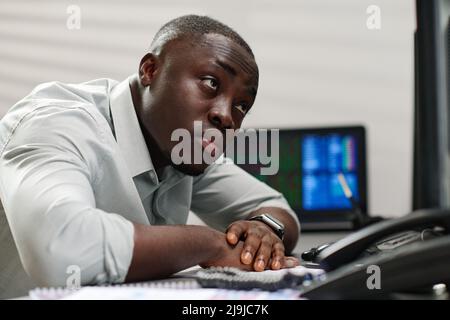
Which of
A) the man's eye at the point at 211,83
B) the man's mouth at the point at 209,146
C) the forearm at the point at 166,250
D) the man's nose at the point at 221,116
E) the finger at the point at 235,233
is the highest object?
the man's eye at the point at 211,83

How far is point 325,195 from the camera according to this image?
155 cm

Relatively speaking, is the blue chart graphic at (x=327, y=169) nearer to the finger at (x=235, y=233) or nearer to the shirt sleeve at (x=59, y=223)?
the finger at (x=235, y=233)

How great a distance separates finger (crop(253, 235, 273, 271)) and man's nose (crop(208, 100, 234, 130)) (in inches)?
6.7

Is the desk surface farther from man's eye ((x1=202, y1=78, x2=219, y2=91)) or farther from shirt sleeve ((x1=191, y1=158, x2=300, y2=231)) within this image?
man's eye ((x1=202, y1=78, x2=219, y2=91))

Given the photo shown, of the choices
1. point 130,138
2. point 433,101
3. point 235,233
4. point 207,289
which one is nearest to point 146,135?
point 130,138

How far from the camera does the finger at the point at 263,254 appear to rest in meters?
0.65

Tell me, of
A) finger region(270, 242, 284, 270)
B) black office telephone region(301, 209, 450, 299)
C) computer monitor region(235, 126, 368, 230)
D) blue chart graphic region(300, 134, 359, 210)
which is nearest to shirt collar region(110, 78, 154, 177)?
finger region(270, 242, 284, 270)

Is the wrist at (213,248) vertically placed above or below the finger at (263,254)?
above

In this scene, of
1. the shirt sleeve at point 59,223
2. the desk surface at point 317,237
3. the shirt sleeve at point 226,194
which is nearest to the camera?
the shirt sleeve at point 59,223

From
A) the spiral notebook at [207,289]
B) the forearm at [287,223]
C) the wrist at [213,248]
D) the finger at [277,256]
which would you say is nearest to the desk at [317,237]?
the forearm at [287,223]

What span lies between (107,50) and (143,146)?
0.92 m

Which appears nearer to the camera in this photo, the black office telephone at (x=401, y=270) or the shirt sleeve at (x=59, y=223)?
the black office telephone at (x=401, y=270)

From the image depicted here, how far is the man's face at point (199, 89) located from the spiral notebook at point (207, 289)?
29 centimetres

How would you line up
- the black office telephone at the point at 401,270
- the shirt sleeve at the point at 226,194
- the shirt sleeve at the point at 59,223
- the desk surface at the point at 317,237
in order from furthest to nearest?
the desk surface at the point at 317,237 < the shirt sleeve at the point at 226,194 < the shirt sleeve at the point at 59,223 < the black office telephone at the point at 401,270
